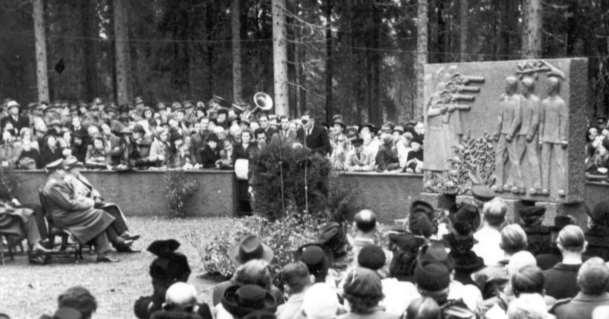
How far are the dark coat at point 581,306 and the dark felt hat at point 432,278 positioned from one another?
2.90 feet

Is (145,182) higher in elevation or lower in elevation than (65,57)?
lower

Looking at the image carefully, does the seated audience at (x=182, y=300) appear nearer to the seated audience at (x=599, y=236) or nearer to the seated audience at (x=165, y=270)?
the seated audience at (x=165, y=270)

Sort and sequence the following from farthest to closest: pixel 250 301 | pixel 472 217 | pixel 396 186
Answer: pixel 396 186 < pixel 472 217 < pixel 250 301

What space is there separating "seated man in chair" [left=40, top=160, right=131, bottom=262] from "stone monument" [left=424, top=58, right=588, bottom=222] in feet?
18.1

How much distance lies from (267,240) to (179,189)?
740 cm

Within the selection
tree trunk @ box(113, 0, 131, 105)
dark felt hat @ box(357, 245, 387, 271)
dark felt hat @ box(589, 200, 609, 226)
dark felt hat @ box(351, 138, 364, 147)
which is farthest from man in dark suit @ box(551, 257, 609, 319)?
tree trunk @ box(113, 0, 131, 105)

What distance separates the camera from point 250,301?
622cm

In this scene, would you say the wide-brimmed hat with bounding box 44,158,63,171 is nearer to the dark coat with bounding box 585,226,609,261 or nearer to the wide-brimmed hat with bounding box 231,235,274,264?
the wide-brimmed hat with bounding box 231,235,274,264

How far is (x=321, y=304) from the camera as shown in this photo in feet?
20.6

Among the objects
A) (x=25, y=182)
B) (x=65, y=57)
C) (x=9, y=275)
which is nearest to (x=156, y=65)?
(x=65, y=57)

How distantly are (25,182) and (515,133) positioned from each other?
34.9ft

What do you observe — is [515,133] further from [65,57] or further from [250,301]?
[65,57]

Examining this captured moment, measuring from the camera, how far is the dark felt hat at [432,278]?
240 inches

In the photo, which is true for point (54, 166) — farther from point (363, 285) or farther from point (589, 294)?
point (589, 294)
